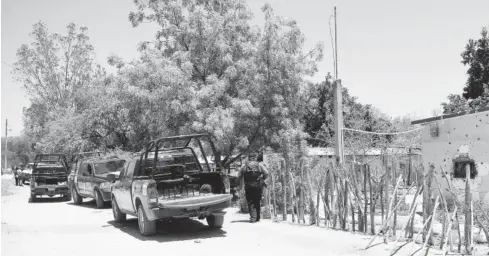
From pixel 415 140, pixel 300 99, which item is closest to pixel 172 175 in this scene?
pixel 300 99

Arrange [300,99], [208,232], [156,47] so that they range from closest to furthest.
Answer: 1. [208,232]
2. [300,99]
3. [156,47]

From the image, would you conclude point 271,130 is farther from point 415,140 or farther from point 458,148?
point 415,140

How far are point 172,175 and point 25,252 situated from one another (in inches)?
148

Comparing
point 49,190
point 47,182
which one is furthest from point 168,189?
point 47,182

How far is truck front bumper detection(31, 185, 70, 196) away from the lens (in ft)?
64.2

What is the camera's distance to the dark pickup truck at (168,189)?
9562 mm

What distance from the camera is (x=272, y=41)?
17.4 metres

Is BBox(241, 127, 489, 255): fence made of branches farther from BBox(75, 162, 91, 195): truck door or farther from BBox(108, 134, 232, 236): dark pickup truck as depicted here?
BBox(75, 162, 91, 195): truck door

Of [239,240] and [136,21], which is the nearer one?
[239,240]

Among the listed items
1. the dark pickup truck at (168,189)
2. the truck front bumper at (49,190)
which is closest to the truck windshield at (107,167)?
the truck front bumper at (49,190)

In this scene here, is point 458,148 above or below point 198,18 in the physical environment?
below

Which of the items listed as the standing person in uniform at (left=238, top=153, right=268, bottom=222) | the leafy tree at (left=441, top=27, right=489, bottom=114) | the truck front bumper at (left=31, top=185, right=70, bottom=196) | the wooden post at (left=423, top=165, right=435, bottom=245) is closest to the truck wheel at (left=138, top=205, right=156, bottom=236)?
the standing person in uniform at (left=238, top=153, right=268, bottom=222)

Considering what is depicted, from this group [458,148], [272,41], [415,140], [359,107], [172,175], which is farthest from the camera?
[359,107]

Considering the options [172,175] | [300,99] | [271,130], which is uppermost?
[300,99]
